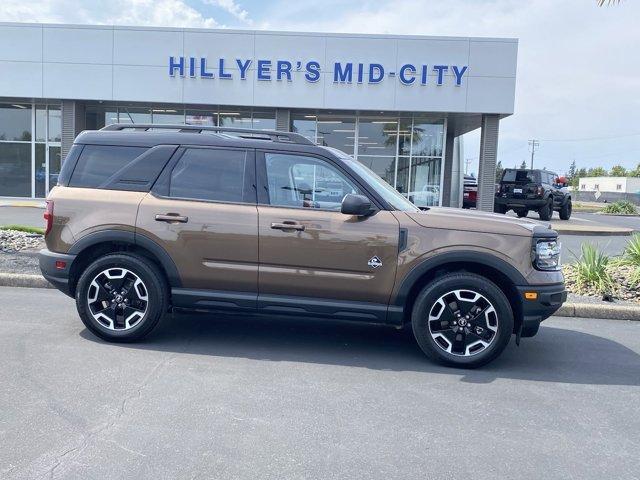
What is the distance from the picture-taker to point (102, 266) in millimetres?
5383

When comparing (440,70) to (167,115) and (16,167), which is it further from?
(16,167)

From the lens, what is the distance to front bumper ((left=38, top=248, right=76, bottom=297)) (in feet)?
18.0

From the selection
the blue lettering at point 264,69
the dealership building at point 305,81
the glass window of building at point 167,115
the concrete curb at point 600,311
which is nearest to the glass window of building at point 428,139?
the dealership building at point 305,81

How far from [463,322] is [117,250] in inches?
129

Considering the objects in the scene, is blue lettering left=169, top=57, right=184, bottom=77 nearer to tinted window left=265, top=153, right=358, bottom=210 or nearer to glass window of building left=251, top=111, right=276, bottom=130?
glass window of building left=251, top=111, right=276, bottom=130

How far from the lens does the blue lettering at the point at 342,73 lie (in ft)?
65.3

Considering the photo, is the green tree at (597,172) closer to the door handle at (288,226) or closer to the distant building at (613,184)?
the distant building at (613,184)

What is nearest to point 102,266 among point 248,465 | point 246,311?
point 246,311

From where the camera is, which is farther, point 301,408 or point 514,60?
point 514,60

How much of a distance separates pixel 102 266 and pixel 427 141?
17916 mm

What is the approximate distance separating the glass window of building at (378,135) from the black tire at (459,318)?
17.2 m

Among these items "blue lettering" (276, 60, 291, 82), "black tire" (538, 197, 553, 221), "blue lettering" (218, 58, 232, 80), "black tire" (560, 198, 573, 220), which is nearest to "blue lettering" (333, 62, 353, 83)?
"blue lettering" (276, 60, 291, 82)

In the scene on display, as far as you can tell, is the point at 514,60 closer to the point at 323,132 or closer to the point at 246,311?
the point at 323,132

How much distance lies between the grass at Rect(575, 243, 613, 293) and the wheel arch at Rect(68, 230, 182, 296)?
570 centimetres
